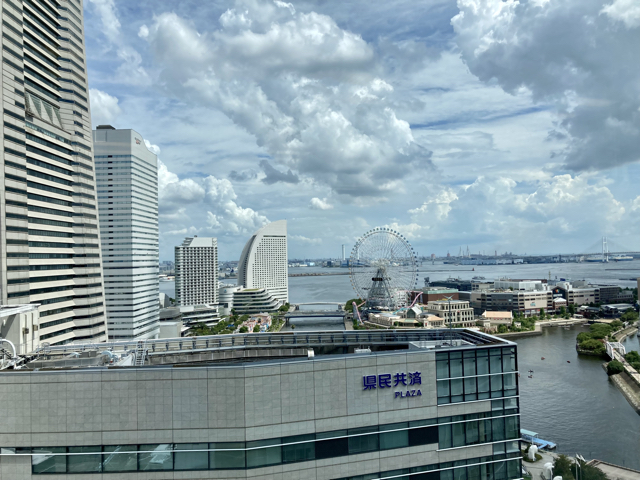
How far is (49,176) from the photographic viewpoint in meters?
24.1

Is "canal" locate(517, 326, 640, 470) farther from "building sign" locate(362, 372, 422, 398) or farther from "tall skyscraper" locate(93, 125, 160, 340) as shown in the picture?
"tall skyscraper" locate(93, 125, 160, 340)

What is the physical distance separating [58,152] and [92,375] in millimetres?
22256

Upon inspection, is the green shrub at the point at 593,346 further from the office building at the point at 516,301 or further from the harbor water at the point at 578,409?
the office building at the point at 516,301

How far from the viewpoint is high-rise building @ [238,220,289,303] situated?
101 m

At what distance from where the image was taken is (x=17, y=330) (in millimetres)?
13969

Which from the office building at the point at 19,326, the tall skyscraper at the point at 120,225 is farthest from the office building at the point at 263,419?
the tall skyscraper at the point at 120,225

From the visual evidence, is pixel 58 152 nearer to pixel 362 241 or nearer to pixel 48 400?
pixel 48 400

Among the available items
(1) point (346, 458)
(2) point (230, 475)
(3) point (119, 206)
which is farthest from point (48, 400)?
(3) point (119, 206)

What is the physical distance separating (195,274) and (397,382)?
79.1 m

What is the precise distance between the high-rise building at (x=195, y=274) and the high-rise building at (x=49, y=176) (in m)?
53.8

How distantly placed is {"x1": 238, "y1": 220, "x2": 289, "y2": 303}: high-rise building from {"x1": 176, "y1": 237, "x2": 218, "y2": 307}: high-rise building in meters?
16.3

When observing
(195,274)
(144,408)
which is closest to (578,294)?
(195,274)

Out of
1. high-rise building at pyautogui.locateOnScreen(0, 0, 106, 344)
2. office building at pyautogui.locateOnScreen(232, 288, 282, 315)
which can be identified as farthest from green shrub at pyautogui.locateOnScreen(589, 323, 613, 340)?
office building at pyautogui.locateOnScreen(232, 288, 282, 315)

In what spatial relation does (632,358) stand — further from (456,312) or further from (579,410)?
(456,312)
